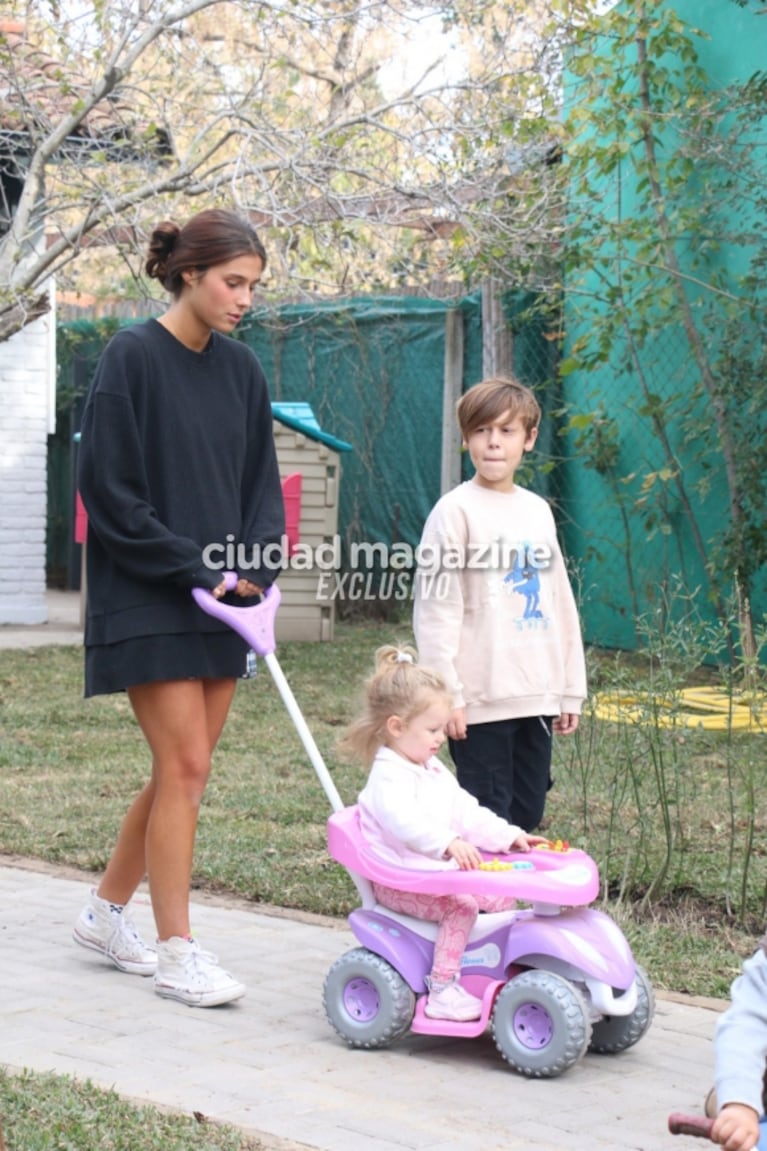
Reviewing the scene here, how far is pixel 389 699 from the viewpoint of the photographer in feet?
12.8

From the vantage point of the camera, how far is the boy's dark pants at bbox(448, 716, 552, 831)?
14.4ft

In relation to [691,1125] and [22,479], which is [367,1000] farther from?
[22,479]

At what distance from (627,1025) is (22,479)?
10224 millimetres

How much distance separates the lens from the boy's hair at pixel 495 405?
4328mm

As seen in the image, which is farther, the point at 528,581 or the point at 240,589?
the point at 528,581

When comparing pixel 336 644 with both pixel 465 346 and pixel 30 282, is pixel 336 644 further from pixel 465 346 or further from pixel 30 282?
pixel 30 282

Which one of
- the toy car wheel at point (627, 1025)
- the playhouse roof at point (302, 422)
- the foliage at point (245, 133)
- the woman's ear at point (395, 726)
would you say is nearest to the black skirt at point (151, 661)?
the woman's ear at point (395, 726)

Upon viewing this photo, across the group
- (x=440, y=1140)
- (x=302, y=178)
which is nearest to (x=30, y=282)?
(x=302, y=178)

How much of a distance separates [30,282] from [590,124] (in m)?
3.83

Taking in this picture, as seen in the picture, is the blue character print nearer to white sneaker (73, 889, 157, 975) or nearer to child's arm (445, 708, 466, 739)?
child's arm (445, 708, 466, 739)

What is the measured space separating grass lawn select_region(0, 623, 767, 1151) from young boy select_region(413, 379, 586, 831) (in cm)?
33

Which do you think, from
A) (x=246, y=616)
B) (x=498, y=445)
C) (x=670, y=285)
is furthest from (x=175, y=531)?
(x=670, y=285)

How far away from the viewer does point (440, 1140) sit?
3.17 metres

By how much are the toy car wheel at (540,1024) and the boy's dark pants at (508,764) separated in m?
0.80
